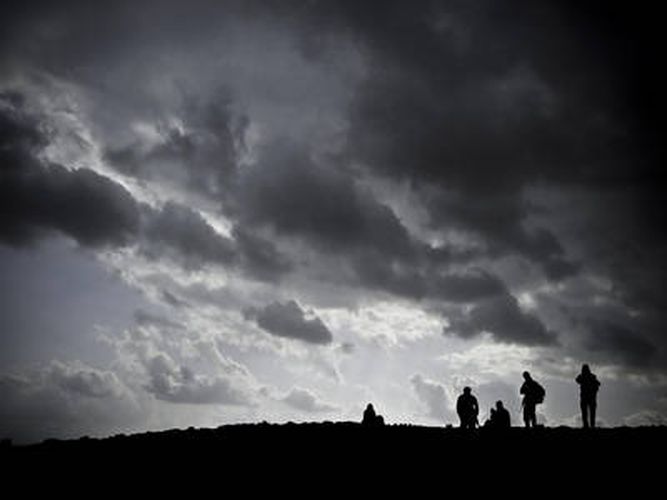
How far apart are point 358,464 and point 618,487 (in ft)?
24.6

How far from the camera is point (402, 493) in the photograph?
631 inches

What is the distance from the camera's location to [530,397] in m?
22.4

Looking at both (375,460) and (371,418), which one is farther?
(371,418)

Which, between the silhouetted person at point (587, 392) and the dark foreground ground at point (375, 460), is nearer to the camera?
the dark foreground ground at point (375, 460)

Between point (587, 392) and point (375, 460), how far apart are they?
29.5 ft

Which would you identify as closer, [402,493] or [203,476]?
[402,493]

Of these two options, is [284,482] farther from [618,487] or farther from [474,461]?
[618,487]

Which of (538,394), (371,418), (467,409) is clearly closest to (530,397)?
(538,394)

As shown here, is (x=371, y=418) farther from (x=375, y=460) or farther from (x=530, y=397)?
(x=530, y=397)

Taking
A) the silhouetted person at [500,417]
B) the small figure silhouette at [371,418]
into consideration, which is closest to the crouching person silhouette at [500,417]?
the silhouetted person at [500,417]

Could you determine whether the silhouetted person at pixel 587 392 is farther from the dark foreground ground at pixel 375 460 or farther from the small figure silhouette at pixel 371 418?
the small figure silhouette at pixel 371 418

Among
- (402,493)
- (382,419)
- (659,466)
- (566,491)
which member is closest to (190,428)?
(382,419)

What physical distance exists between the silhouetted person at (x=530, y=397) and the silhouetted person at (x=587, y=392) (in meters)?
1.45

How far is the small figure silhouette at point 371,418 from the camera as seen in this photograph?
2302cm
